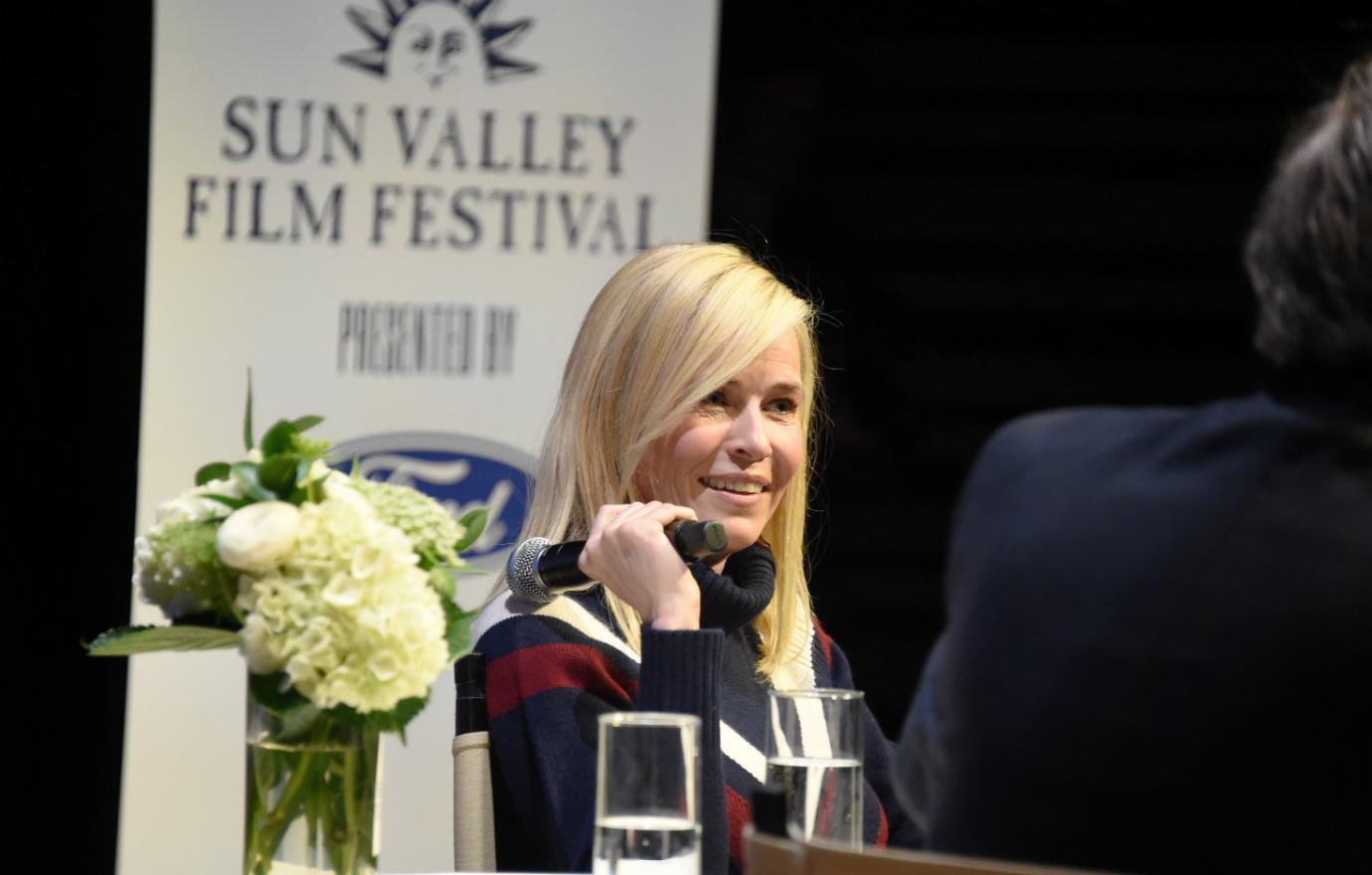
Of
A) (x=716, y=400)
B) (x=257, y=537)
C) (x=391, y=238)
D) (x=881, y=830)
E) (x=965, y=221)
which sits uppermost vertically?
(x=965, y=221)

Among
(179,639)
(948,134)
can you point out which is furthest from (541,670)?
(948,134)

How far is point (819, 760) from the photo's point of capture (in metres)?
1.65

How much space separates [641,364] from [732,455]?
6.6 inches

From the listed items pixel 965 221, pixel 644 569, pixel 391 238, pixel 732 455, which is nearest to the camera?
pixel 644 569

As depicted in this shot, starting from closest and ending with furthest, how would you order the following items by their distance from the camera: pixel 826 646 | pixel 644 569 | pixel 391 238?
1. pixel 644 569
2. pixel 826 646
3. pixel 391 238

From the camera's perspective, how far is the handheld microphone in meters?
2.02

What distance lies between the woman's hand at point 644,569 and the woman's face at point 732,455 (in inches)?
8.9

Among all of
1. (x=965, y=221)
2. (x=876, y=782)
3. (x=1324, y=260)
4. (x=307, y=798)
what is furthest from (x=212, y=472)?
(x=965, y=221)

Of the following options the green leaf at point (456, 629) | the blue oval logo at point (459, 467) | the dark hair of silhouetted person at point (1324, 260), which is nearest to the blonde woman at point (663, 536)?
the green leaf at point (456, 629)

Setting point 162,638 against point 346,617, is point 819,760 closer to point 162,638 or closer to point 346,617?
point 346,617

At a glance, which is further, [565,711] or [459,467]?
[459,467]

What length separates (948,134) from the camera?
4.68m

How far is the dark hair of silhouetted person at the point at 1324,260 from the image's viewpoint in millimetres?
1187

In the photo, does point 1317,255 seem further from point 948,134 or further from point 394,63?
point 948,134
